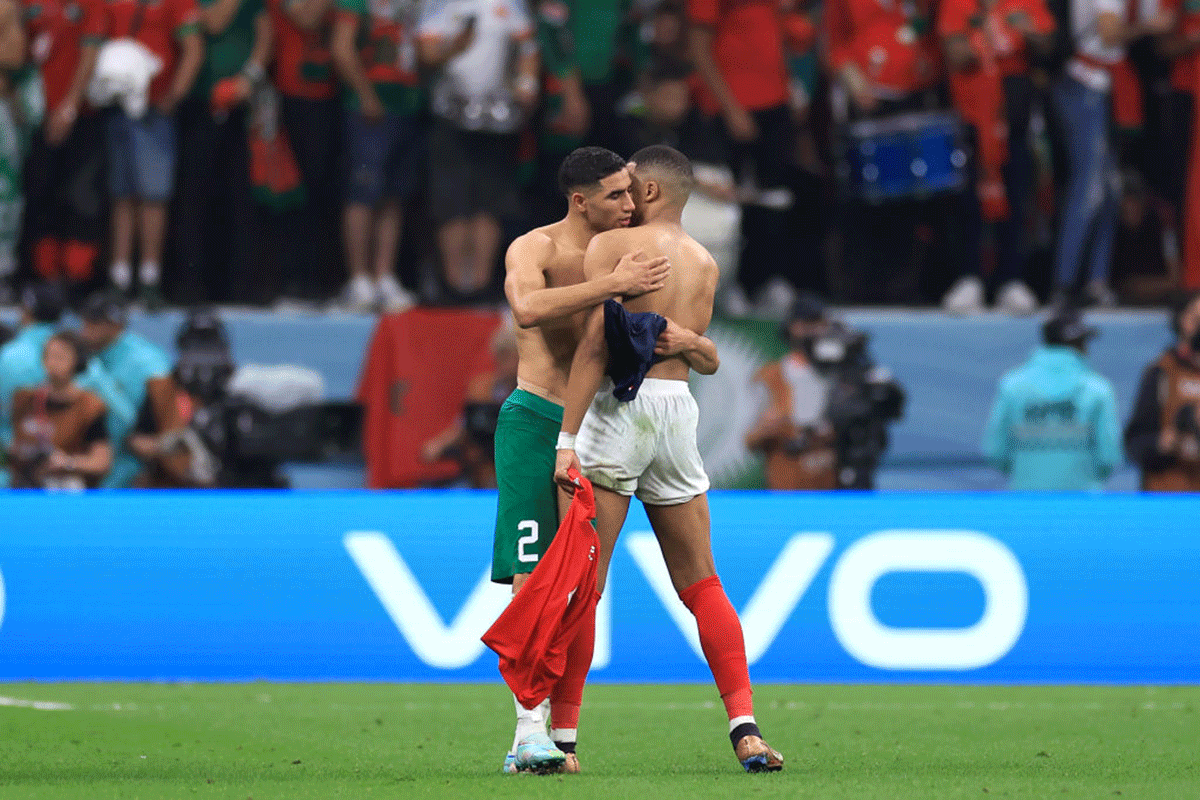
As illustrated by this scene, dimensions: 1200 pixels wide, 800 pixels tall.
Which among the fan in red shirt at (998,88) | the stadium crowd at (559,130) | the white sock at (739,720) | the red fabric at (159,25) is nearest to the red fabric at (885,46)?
the stadium crowd at (559,130)

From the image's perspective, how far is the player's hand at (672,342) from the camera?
5.91 m

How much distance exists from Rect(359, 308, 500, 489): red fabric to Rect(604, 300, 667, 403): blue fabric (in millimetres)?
5737

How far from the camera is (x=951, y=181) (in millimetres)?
11938

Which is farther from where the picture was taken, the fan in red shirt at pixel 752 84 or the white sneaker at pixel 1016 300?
the white sneaker at pixel 1016 300

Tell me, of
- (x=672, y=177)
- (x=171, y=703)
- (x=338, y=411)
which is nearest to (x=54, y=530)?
(x=171, y=703)

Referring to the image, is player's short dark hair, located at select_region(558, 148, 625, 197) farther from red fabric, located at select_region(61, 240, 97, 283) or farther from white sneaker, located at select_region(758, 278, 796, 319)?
red fabric, located at select_region(61, 240, 97, 283)

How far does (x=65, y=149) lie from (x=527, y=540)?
7.43 metres

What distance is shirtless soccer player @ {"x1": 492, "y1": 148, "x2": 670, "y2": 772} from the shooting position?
5941 mm

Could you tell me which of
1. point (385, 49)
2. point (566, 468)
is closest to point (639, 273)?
point (566, 468)

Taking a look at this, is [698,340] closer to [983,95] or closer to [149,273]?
[983,95]

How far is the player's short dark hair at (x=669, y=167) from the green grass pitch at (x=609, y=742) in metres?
1.85

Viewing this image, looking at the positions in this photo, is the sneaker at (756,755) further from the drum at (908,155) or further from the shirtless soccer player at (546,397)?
the drum at (908,155)

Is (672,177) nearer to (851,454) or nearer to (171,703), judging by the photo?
(171,703)

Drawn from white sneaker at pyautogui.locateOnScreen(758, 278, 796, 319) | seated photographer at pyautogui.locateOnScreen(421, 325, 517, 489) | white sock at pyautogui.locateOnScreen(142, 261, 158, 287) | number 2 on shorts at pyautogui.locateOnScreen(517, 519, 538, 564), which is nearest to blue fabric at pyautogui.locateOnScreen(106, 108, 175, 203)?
white sock at pyautogui.locateOnScreen(142, 261, 158, 287)
